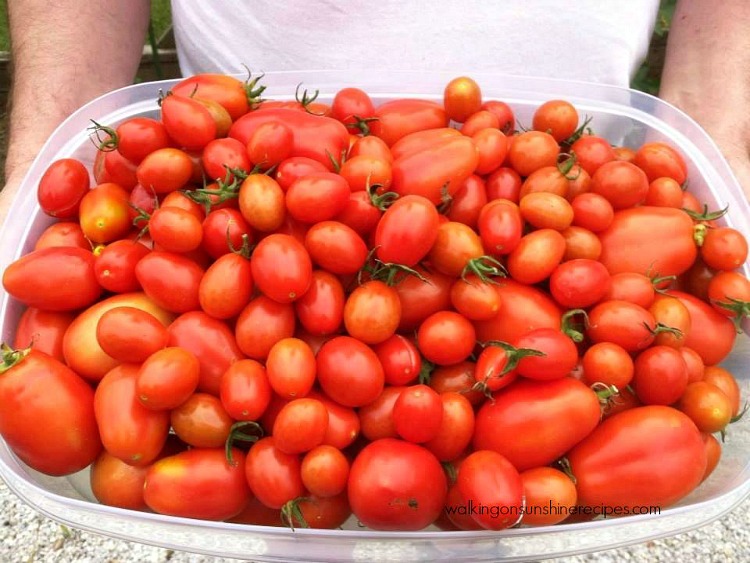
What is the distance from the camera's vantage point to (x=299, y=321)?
0.92 metres

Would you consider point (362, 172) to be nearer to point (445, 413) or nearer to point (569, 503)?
point (445, 413)

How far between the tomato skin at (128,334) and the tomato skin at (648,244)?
681mm

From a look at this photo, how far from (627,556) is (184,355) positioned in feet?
4.23

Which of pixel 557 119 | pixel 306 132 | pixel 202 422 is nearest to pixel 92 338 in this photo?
pixel 202 422

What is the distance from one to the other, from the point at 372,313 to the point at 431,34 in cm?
79

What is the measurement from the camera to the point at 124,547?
1.57 meters

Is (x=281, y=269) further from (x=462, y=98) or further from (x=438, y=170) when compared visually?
(x=462, y=98)

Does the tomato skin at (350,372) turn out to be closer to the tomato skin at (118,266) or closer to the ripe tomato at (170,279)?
the ripe tomato at (170,279)

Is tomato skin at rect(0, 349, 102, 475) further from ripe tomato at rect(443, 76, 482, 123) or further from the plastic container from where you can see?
ripe tomato at rect(443, 76, 482, 123)

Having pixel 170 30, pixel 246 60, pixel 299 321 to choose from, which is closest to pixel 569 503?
pixel 299 321

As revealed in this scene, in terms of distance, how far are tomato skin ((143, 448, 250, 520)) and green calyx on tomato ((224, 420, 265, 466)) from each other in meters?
0.02

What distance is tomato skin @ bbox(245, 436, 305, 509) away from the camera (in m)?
0.79

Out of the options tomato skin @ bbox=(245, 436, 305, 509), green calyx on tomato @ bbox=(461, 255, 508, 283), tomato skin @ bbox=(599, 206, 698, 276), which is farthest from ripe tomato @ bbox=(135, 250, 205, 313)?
tomato skin @ bbox=(599, 206, 698, 276)

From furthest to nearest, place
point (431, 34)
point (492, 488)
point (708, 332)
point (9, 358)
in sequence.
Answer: point (431, 34) < point (708, 332) < point (9, 358) < point (492, 488)
